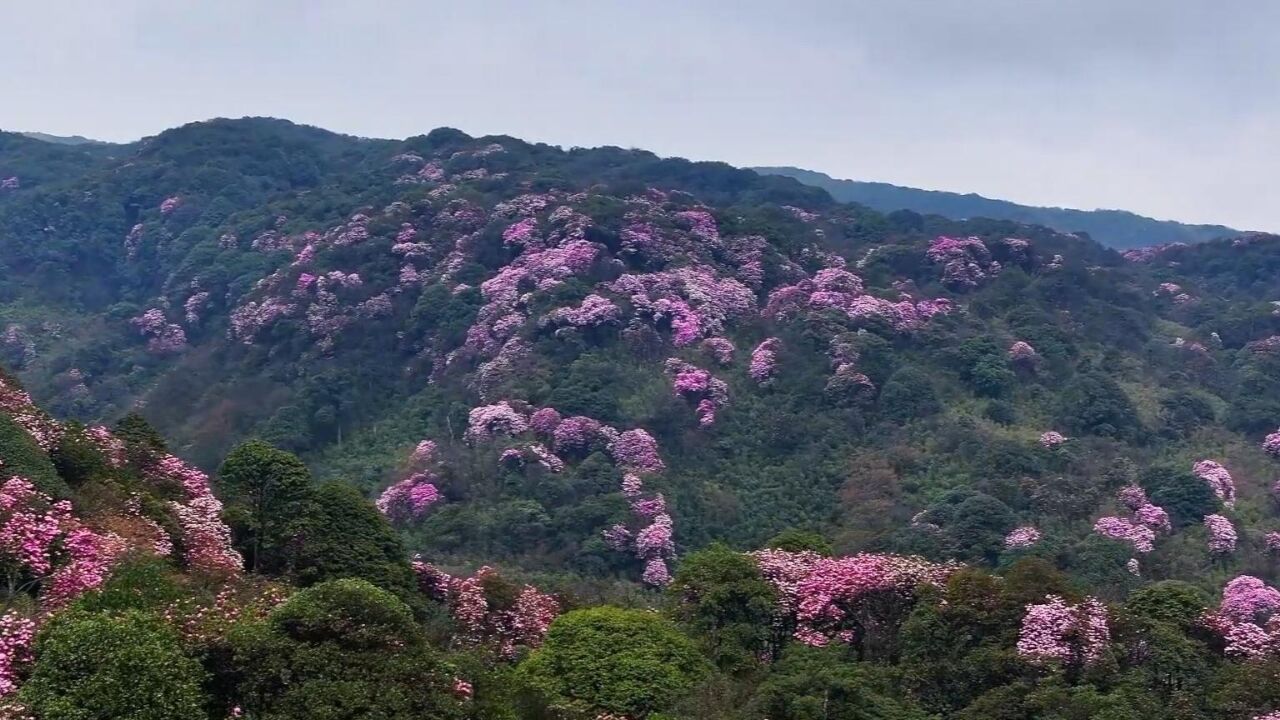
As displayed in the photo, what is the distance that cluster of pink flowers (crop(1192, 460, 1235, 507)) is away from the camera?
31155mm

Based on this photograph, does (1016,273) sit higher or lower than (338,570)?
higher

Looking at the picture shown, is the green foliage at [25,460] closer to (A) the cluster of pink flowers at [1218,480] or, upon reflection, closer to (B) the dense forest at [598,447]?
(B) the dense forest at [598,447]

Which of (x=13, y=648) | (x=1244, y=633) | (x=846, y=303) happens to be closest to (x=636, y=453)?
(x=846, y=303)

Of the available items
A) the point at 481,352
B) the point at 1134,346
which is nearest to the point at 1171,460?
the point at 1134,346

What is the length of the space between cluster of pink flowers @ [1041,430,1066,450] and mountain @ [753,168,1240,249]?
229 feet

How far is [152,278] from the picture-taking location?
56281mm

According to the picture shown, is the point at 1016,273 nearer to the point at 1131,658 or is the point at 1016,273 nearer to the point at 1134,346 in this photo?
the point at 1134,346

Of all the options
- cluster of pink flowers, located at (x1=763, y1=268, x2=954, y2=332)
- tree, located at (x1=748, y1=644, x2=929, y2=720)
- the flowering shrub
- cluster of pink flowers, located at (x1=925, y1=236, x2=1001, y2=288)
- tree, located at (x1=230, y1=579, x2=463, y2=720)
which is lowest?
tree, located at (x1=748, y1=644, x2=929, y2=720)

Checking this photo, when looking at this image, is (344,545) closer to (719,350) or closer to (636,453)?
(636,453)

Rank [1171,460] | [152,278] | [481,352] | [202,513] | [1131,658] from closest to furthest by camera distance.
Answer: [1131,658] < [202,513] < [1171,460] < [481,352] < [152,278]

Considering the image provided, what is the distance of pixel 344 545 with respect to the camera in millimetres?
19734

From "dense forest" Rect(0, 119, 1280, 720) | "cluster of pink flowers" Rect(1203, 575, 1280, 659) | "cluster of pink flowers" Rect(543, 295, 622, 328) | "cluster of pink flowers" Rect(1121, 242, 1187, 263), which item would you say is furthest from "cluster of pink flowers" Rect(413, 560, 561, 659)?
"cluster of pink flowers" Rect(1121, 242, 1187, 263)

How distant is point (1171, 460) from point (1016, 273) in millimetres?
15679

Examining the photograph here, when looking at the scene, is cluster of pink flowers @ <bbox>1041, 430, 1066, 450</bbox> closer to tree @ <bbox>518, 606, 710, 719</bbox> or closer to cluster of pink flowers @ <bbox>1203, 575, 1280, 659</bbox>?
cluster of pink flowers @ <bbox>1203, 575, 1280, 659</bbox>
